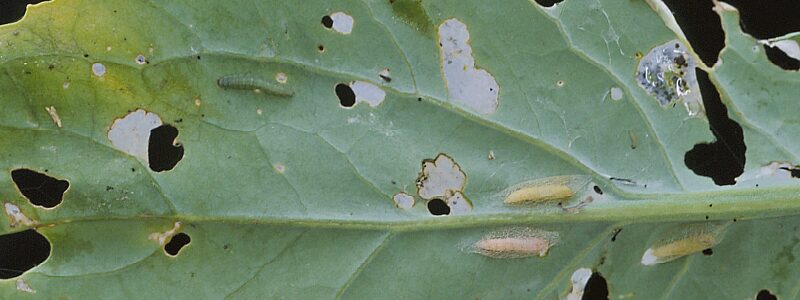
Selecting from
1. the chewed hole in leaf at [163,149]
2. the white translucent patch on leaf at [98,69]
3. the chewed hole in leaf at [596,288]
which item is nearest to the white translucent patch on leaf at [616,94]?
the chewed hole in leaf at [596,288]

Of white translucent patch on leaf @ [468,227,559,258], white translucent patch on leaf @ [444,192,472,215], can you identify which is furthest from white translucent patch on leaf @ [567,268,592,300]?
white translucent patch on leaf @ [444,192,472,215]

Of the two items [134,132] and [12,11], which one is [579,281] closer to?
[134,132]

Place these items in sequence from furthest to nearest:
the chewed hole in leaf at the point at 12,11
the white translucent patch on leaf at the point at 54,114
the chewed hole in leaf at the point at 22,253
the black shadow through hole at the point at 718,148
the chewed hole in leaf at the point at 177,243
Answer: the chewed hole in leaf at the point at 12,11, the chewed hole in leaf at the point at 22,253, the black shadow through hole at the point at 718,148, the chewed hole in leaf at the point at 177,243, the white translucent patch on leaf at the point at 54,114

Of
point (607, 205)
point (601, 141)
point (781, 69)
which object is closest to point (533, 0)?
point (601, 141)

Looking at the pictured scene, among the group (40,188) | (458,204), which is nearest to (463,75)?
(458,204)

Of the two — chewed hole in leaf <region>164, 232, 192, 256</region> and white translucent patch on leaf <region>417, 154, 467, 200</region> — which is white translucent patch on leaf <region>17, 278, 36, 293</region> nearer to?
chewed hole in leaf <region>164, 232, 192, 256</region>

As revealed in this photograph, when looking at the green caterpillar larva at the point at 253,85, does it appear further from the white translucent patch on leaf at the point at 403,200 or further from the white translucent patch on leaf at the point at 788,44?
the white translucent patch on leaf at the point at 788,44
